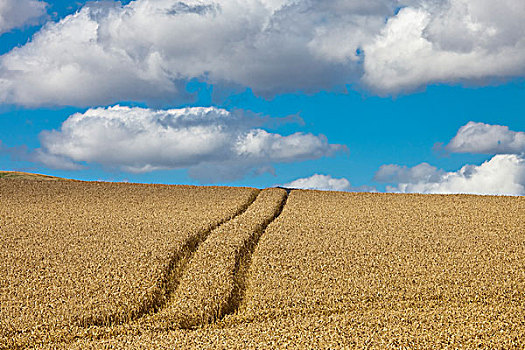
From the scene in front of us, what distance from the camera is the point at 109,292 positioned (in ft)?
44.0

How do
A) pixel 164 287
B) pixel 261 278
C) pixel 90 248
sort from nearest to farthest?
pixel 164 287, pixel 261 278, pixel 90 248

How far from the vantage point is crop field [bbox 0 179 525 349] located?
36.0ft

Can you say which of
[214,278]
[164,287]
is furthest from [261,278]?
[164,287]

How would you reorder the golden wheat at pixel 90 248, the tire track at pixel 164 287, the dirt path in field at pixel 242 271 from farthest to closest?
the dirt path in field at pixel 242 271 → the golden wheat at pixel 90 248 → the tire track at pixel 164 287

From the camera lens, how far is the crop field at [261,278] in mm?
10969

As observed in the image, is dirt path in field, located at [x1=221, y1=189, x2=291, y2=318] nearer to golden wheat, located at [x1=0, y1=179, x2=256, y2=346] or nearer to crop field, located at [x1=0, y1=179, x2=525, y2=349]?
crop field, located at [x1=0, y1=179, x2=525, y2=349]

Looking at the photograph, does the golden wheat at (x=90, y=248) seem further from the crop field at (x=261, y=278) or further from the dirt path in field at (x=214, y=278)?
the dirt path in field at (x=214, y=278)

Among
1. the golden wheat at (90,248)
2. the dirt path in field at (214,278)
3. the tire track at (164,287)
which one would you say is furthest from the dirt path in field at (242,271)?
the golden wheat at (90,248)

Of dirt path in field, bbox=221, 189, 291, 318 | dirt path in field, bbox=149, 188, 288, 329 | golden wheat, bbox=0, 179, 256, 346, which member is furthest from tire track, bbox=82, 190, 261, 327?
dirt path in field, bbox=221, 189, 291, 318

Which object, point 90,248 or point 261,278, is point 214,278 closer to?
point 261,278

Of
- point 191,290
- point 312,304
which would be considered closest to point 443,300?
point 312,304

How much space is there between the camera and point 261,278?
14.1 meters

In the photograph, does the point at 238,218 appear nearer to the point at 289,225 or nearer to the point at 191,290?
the point at 289,225

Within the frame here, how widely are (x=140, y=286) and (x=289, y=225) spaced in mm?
8397
